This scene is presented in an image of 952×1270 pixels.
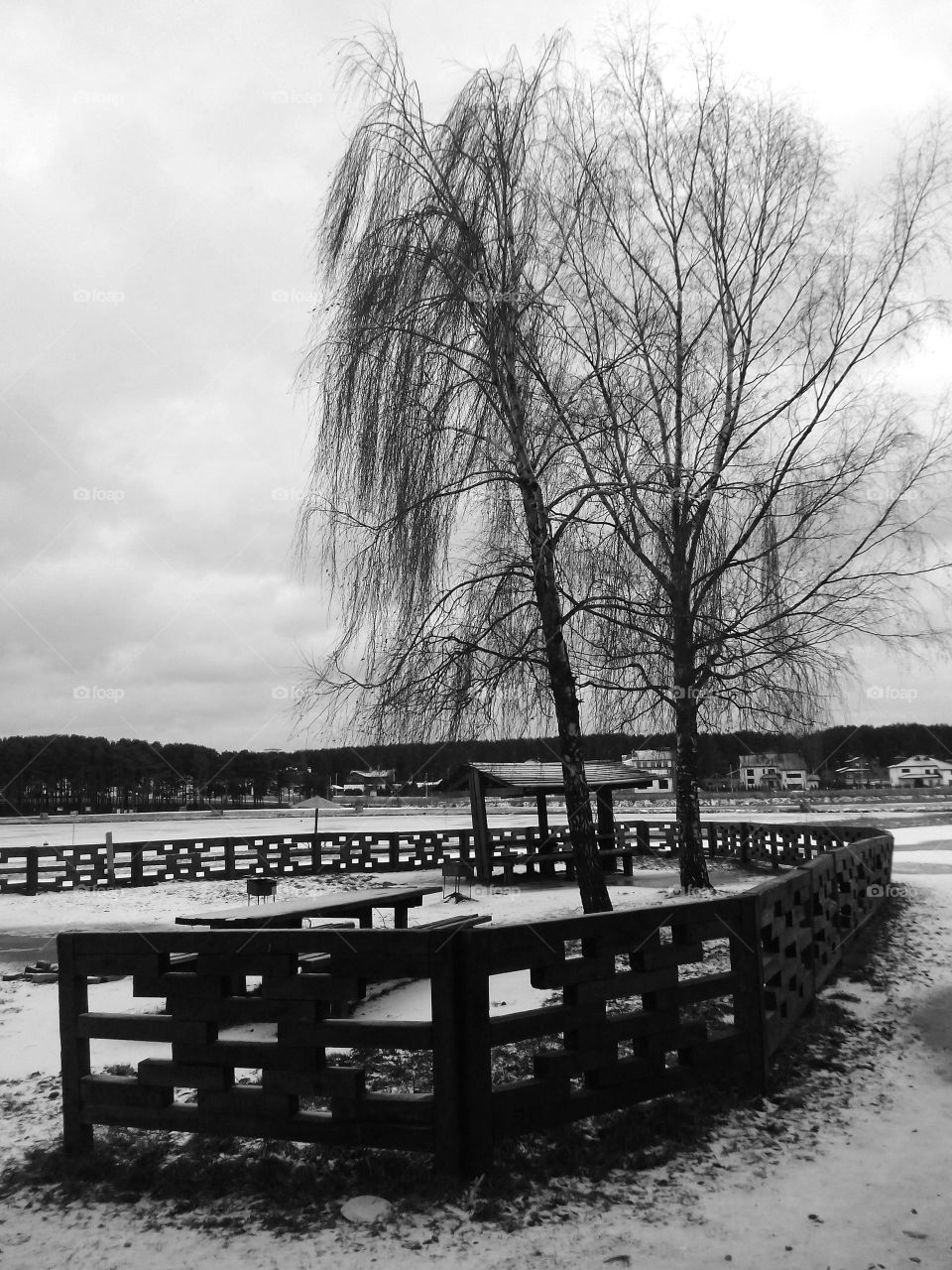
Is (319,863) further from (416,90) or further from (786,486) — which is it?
(416,90)

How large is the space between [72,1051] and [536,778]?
1674 cm

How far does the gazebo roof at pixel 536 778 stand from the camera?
2009 centimetres

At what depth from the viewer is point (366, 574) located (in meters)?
8.99

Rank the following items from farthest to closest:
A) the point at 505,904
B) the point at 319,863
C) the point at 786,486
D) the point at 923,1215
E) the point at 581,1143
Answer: the point at 319,863
the point at 505,904
the point at 786,486
the point at 581,1143
the point at 923,1215

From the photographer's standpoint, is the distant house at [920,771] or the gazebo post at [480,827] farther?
the distant house at [920,771]

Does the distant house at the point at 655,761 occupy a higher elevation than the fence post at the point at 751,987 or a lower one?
higher

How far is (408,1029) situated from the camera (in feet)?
13.1

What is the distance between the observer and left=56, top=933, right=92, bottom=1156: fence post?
14.6 feet

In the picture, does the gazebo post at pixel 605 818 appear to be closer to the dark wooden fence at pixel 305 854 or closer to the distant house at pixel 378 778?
the dark wooden fence at pixel 305 854

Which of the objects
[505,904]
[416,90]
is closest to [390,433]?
[416,90]

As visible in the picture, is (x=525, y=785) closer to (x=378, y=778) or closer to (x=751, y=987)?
(x=751, y=987)

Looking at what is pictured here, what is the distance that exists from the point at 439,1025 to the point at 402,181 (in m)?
8.52
